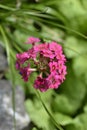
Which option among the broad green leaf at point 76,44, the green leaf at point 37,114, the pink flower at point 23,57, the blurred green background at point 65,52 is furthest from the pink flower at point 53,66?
the broad green leaf at point 76,44

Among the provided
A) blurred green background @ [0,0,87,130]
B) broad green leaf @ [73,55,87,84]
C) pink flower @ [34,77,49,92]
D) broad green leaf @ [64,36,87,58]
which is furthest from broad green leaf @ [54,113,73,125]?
pink flower @ [34,77,49,92]

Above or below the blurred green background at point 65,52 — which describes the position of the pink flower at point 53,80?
above

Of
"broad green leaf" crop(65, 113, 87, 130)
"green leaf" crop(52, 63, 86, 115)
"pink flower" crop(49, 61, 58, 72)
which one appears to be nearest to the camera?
"pink flower" crop(49, 61, 58, 72)

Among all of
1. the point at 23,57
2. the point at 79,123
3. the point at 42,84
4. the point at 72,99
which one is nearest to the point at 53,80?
the point at 42,84

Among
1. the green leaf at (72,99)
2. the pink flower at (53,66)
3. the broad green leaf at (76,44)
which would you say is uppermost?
the pink flower at (53,66)

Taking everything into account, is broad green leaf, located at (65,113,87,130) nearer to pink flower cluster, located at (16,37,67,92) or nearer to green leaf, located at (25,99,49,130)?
green leaf, located at (25,99,49,130)

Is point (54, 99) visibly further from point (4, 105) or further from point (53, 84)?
point (53, 84)

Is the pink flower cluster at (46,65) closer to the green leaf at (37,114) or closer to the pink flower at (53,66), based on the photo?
the pink flower at (53,66)
